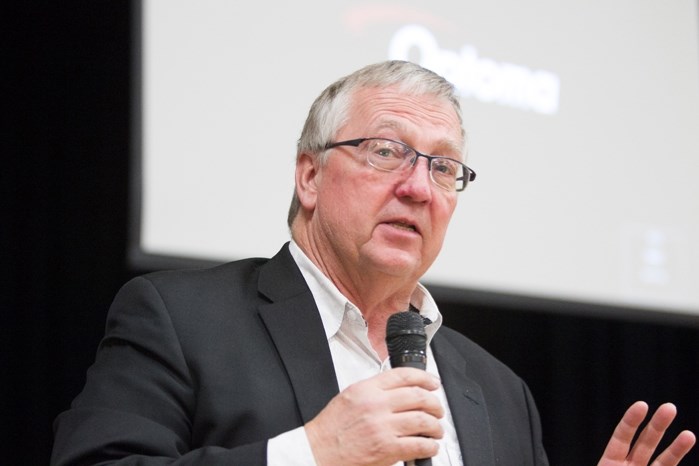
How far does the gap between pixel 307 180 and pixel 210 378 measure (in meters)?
0.63

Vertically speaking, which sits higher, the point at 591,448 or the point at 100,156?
the point at 100,156

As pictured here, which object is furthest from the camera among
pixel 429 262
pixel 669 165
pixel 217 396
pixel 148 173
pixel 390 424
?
pixel 669 165

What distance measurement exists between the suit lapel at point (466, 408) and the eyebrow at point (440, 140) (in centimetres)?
46

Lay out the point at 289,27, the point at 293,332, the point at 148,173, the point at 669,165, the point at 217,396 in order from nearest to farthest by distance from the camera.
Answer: the point at 217,396 → the point at 293,332 → the point at 148,173 → the point at 289,27 → the point at 669,165

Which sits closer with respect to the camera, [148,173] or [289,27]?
[148,173]

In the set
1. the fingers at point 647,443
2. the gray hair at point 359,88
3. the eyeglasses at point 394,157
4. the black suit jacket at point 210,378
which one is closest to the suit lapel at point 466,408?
the black suit jacket at point 210,378

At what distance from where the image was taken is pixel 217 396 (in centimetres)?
184

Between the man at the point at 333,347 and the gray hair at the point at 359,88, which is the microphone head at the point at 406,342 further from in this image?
the gray hair at the point at 359,88

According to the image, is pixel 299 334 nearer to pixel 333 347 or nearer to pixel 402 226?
pixel 333 347

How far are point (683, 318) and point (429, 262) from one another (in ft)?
7.14

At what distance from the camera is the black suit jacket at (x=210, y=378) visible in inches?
67.7

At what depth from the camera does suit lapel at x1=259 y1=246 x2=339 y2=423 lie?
1890mm

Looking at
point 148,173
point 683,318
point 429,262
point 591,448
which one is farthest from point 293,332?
point 591,448

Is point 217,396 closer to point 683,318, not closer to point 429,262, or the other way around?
point 429,262
